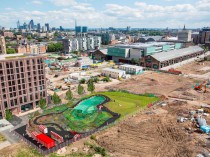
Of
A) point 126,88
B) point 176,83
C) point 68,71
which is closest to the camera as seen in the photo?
point 126,88

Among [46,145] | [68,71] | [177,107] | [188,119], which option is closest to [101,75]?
[68,71]

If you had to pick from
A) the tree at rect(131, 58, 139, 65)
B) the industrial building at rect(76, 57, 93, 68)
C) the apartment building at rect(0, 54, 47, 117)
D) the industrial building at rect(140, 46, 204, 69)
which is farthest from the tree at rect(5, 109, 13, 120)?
the industrial building at rect(140, 46, 204, 69)

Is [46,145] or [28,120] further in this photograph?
[28,120]

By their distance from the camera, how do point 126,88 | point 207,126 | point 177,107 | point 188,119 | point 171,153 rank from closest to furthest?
1. point 171,153
2. point 207,126
3. point 188,119
4. point 177,107
5. point 126,88

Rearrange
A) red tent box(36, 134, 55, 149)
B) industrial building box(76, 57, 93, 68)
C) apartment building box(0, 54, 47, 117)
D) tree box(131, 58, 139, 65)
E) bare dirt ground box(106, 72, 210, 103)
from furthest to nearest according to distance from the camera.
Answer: tree box(131, 58, 139, 65)
industrial building box(76, 57, 93, 68)
bare dirt ground box(106, 72, 210, 103)
apartment building box(0, 54, 47, 117)
red tent box(36, 134, 55, 149)

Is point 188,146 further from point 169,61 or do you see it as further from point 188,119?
point 169,61

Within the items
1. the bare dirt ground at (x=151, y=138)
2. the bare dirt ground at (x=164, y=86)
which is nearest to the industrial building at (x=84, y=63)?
the bare dirt ground at (x=164, y=86)

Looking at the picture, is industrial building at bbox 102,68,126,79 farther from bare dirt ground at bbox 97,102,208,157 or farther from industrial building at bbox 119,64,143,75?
bare dirt ground at bbox 97,102,208,157
